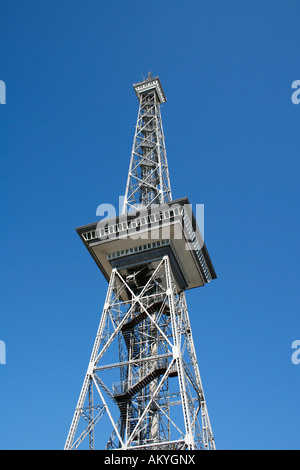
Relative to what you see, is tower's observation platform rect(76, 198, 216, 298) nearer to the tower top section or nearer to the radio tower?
the radio tower

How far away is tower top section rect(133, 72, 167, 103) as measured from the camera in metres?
62.8

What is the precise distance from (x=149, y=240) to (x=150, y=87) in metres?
28.7

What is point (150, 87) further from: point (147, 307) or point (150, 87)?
point (147, 307)

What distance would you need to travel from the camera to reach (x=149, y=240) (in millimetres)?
42125

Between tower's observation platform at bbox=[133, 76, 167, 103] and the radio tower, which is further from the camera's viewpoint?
tower's observation platform at bbox=[133, 76, 167, 103]

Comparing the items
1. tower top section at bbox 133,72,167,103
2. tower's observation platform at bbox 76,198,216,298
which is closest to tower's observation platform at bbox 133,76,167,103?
tower top section at bbox 133,72,167,103

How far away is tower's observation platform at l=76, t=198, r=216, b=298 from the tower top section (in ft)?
85.3

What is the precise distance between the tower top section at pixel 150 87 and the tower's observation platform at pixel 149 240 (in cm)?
2601

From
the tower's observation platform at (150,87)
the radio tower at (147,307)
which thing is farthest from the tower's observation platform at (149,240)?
the tower's observation platform at (150,87)

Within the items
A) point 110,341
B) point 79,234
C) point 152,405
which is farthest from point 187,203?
point 152,405

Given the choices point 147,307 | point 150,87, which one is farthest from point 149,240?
point 150,87

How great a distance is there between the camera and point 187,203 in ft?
136
